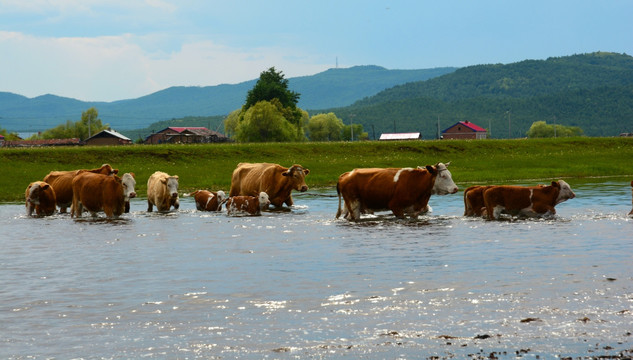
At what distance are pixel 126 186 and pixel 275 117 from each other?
106870 mm

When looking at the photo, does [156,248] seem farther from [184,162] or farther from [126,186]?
[184,162]

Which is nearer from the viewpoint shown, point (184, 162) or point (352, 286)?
point (352, 286)

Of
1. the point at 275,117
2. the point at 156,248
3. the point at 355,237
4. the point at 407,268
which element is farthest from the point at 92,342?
the point at 275,117

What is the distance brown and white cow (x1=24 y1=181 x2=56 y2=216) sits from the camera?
31719mm

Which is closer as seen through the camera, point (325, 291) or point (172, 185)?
point (325, 291)

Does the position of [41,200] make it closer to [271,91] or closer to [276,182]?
[276,182]

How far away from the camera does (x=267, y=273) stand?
624 inches

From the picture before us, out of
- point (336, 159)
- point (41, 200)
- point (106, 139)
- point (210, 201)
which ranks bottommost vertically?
point (210, 201)

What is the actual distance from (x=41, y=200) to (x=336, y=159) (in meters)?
37.2

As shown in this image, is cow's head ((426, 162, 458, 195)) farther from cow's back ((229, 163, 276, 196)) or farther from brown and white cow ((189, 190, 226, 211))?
brown and white cow ((189, 190, 226, 211))

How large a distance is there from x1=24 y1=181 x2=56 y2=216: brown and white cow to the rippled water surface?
7449 mm

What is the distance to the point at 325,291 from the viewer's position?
13.7 metres

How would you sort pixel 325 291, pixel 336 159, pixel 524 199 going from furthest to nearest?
1. pixel 336 159
2. pixel 524 199
3. pixel 325 291

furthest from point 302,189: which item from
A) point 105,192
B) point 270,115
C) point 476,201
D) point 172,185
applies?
point 270,115
